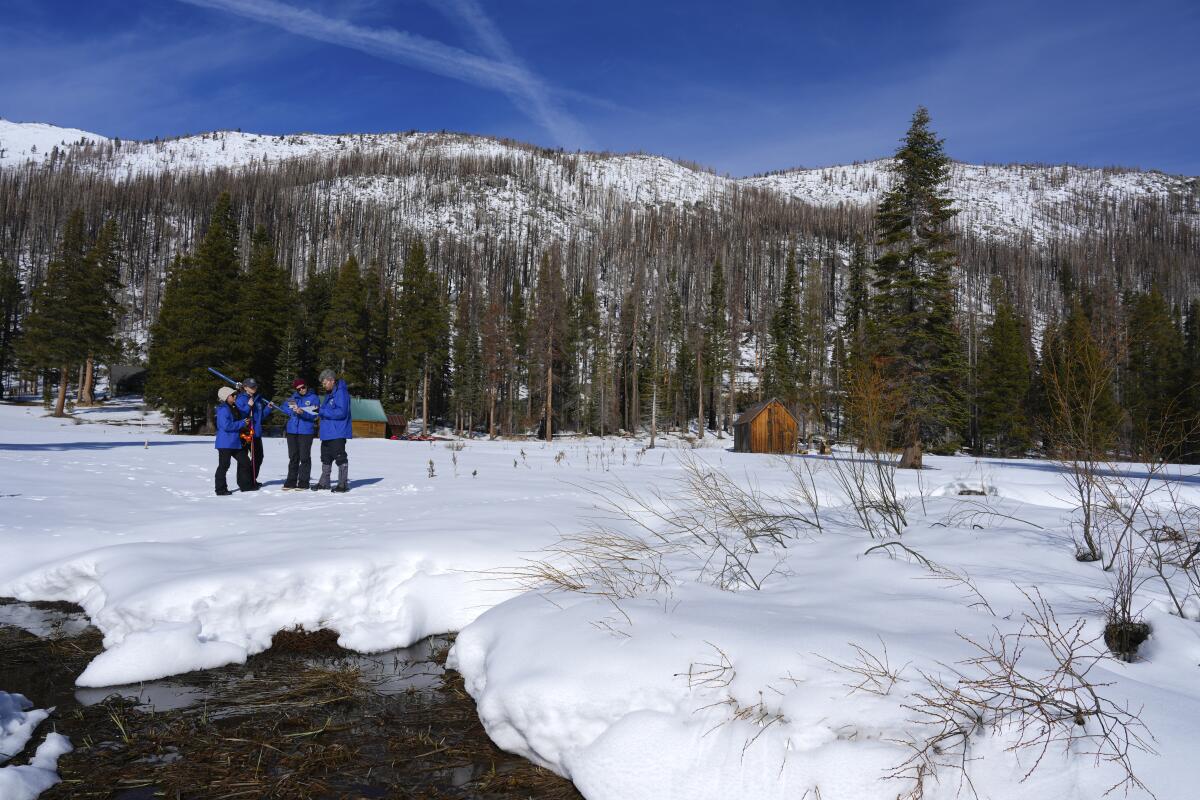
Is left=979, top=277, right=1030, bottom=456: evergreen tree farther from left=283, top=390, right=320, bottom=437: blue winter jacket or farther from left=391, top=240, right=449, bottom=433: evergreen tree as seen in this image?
left=283, top=390, right=320, bottom=437: blue winter jacket

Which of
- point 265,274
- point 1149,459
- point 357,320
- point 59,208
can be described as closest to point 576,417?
point 357,320

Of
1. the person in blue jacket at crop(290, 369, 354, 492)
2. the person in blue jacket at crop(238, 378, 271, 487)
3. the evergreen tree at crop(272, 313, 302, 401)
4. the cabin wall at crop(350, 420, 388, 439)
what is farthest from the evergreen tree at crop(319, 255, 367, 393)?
the person in blue jacket at crop(290, 369, 354, 492)

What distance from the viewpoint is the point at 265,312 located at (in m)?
36.1

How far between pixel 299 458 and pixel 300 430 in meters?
0.45

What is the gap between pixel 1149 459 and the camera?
379 centimetres

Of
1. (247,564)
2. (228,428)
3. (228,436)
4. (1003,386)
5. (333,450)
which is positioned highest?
(1003,386)

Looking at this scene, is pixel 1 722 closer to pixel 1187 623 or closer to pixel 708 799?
pixel 708 799

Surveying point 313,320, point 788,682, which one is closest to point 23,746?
point 788,682

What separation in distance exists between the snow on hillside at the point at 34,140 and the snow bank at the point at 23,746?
19053 cm

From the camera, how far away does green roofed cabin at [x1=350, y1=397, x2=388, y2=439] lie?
120 ft

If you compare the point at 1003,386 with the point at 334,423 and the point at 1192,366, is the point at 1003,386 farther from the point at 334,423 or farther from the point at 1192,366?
the point at 334,423

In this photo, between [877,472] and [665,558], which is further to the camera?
[877,472]

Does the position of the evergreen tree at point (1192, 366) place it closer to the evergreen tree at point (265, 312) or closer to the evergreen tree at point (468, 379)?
the evergreen tree at point (468, 379)

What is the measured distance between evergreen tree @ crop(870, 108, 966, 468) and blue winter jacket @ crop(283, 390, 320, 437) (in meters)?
15.7
